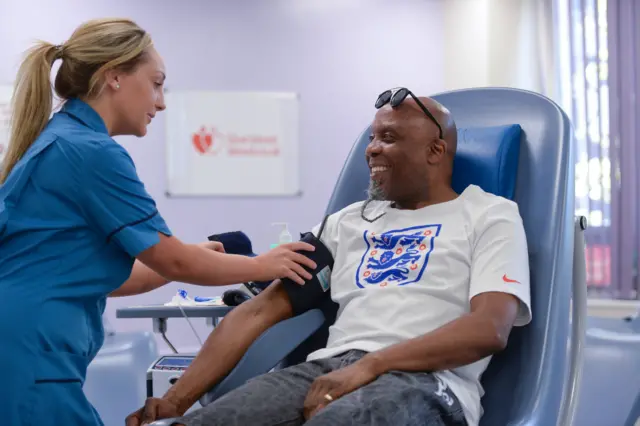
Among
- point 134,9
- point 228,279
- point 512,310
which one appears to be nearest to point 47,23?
point 134,9

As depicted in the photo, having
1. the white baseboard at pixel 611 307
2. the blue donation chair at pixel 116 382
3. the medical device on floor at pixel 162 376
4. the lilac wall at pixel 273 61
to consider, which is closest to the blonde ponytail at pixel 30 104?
the medical device on floor at pixel 162 376

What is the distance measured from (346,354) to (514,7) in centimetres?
328

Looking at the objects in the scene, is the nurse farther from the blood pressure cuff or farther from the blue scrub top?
the blood pressure cuff

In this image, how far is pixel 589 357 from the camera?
255cm

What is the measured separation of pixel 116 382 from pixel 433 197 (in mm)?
1580

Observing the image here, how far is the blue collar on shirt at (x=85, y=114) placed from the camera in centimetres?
136

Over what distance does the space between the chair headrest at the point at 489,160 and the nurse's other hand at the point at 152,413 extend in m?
0.81

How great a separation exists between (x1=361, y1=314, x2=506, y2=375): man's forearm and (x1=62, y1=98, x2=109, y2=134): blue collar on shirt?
0.65m

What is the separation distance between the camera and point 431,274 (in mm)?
1490

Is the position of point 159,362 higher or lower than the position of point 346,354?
lower

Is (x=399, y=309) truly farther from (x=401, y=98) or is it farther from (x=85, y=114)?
(x=85, y=114)

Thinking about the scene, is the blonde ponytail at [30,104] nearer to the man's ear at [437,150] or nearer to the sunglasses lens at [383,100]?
the sunglasses lens at [383,100]

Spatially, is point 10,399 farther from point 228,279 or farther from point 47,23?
point 47,23

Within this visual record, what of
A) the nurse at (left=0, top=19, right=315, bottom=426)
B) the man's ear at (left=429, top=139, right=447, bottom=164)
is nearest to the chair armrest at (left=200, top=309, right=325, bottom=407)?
the nurse at (left=0, top=19, right=315, bottom=426)
